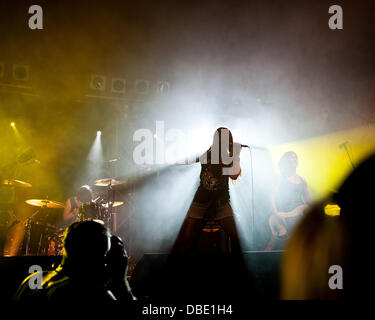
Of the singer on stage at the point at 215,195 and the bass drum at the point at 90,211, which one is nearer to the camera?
the singer on stage at the point at 215,195

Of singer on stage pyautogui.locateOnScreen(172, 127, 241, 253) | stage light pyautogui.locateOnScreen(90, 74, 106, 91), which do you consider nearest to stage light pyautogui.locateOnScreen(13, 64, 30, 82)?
stage light pyautogui.locateOnScreen(90, 74, 106, 91)

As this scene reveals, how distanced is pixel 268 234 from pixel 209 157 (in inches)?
82.6

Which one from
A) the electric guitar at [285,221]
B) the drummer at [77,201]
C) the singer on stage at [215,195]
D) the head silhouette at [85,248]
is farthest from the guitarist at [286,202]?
the head silhouette at [85,248]

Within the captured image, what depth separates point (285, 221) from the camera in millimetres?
4305

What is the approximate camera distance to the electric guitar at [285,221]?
13.8 feet

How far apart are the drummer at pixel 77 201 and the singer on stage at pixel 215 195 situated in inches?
89.7

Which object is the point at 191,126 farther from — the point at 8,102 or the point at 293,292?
the point at 293,292

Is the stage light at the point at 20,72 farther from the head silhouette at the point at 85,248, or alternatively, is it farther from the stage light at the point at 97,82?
the head silhouette at the point at 85,248

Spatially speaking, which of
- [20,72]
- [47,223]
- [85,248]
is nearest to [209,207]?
[85,248]

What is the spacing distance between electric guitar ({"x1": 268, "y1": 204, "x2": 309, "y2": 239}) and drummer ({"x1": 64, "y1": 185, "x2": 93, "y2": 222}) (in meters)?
3.17

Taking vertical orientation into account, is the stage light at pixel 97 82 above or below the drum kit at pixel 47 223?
above

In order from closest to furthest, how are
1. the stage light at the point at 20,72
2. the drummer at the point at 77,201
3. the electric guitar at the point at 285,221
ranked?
the electric guitar at the point at 285,221
the drummer at the point at 77,201
the stage light at the point at 20,72

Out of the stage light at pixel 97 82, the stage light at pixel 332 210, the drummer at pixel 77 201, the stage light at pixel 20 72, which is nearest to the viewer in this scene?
the stage light at pixel 332 210

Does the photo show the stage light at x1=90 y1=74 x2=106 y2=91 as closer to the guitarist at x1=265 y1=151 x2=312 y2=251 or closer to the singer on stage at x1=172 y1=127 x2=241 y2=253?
the singer on stage at x1=172 y1=127 x2=241 y2=253
